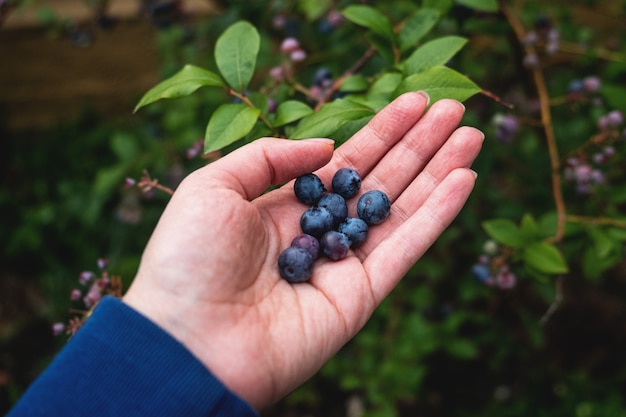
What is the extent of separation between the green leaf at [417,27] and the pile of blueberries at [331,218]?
346 mm

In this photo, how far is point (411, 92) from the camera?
1159 mm

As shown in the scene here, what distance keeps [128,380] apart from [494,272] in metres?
1.00

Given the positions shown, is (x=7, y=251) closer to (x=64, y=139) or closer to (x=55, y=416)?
(x=64, y=139)

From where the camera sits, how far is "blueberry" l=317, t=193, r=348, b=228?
51.1 inches

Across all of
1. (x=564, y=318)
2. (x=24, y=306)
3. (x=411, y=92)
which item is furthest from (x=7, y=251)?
(x=564, y=318)

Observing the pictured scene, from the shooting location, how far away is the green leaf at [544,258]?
52.9 inches

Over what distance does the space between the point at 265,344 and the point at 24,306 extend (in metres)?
2.47

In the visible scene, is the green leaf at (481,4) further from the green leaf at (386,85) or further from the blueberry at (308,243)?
the blueberry at (308,243)

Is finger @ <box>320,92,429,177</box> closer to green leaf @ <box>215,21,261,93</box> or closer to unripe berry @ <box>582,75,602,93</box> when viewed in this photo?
green leaf @ <box>215,21,261,93</box>

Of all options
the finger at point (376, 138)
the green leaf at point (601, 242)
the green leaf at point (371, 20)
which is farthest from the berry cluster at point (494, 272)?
the green leaf at point (371, 20)

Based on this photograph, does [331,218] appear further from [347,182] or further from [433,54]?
[433,54]

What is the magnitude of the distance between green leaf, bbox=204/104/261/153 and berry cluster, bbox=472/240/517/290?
79cm

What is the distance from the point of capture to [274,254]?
1.28m

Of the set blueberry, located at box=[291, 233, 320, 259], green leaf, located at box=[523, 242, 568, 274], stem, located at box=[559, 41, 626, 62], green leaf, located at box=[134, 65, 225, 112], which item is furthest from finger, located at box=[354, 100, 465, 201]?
stem, located at box=[559, 41, 626, 62]
